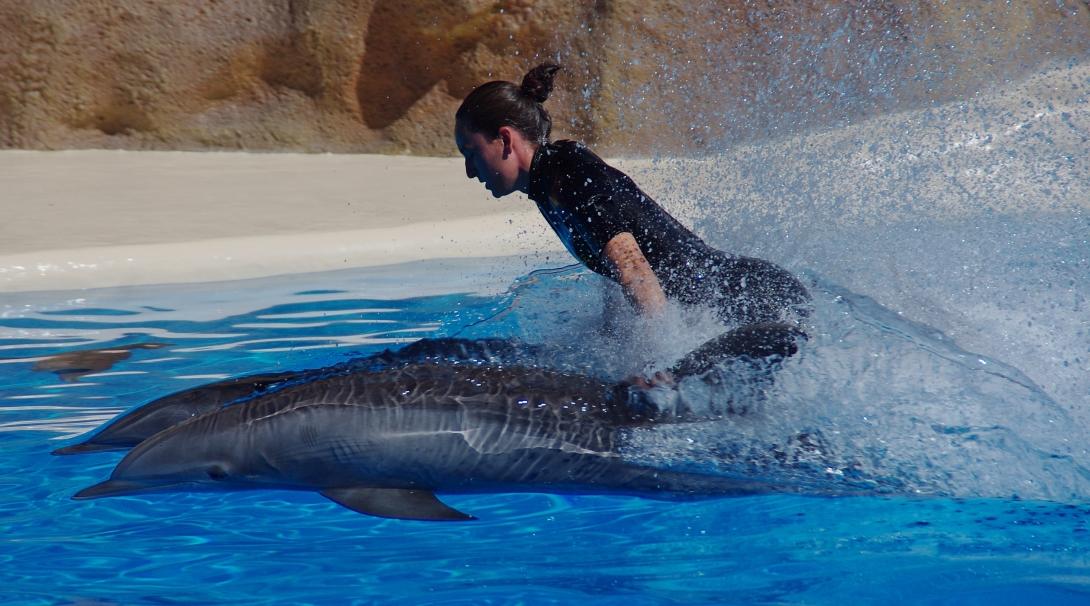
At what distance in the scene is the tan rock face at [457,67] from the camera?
→ 32.6ft

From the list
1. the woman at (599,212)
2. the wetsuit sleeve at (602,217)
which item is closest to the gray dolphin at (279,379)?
the woman at (599,212)

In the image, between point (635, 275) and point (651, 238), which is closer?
point (635, 275)

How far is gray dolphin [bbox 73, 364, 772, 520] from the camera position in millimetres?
3145

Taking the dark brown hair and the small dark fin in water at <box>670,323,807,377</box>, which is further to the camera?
the dark brown hair

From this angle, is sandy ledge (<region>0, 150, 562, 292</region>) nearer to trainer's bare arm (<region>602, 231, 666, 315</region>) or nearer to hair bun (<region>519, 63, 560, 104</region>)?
hair bun (<region>519, 63, 560, 104</region>)

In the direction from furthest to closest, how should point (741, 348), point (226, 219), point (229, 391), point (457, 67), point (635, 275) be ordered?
1. point (457, 67)
2. point (226, 219)
3. point (229, 391)
4. point (635, 275)
5. point (741, 348)

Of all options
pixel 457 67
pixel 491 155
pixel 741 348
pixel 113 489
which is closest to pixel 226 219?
pixel 491 155

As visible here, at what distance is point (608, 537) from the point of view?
3.12m

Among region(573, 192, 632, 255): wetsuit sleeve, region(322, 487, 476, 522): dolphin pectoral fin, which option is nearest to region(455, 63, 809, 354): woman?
region(573, 192, 632, 255): wetsuit sleeve

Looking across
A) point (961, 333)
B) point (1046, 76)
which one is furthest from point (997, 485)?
point (1046, 76)

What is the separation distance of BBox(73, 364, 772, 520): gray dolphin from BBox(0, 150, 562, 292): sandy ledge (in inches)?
107

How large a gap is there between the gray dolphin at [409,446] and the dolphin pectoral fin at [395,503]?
0.05ft

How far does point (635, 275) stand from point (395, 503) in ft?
3.60

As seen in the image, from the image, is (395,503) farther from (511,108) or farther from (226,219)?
(226,219)
